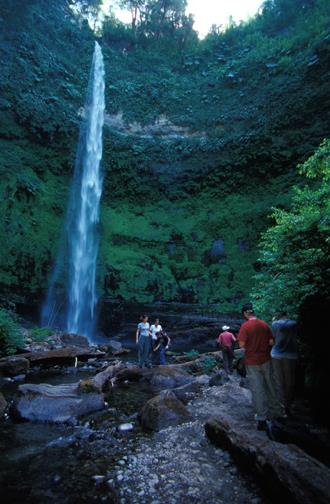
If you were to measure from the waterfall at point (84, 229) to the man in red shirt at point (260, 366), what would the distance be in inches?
744

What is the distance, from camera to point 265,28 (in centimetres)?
3888

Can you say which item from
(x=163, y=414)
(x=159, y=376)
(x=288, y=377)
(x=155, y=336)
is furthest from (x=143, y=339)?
(x=288, y=377)

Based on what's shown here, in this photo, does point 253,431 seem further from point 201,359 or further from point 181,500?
point 201,359

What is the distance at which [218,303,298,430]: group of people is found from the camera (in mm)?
4957

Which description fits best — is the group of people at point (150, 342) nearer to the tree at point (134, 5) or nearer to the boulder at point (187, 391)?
the boulder at point (187, 391)

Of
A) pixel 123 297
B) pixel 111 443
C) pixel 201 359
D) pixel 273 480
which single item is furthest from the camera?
pixel 123 297

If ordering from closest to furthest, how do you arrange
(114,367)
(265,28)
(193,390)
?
(193,390), (114,367), (265,28)

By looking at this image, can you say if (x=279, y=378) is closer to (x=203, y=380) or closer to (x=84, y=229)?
(x=203, y=380)

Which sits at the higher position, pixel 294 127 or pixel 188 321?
pixel 294 127

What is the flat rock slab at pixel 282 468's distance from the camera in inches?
117

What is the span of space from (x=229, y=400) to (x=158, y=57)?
135 ft

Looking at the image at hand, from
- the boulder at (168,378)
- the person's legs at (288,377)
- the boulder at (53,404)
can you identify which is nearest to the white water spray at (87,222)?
the boulder at (168,378)

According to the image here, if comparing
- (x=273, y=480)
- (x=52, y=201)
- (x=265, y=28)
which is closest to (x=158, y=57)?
(x=265, y=28)

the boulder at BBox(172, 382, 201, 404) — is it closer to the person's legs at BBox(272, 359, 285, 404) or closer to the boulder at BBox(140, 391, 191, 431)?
the boulder at BBox(140, 391, 191, 431)
